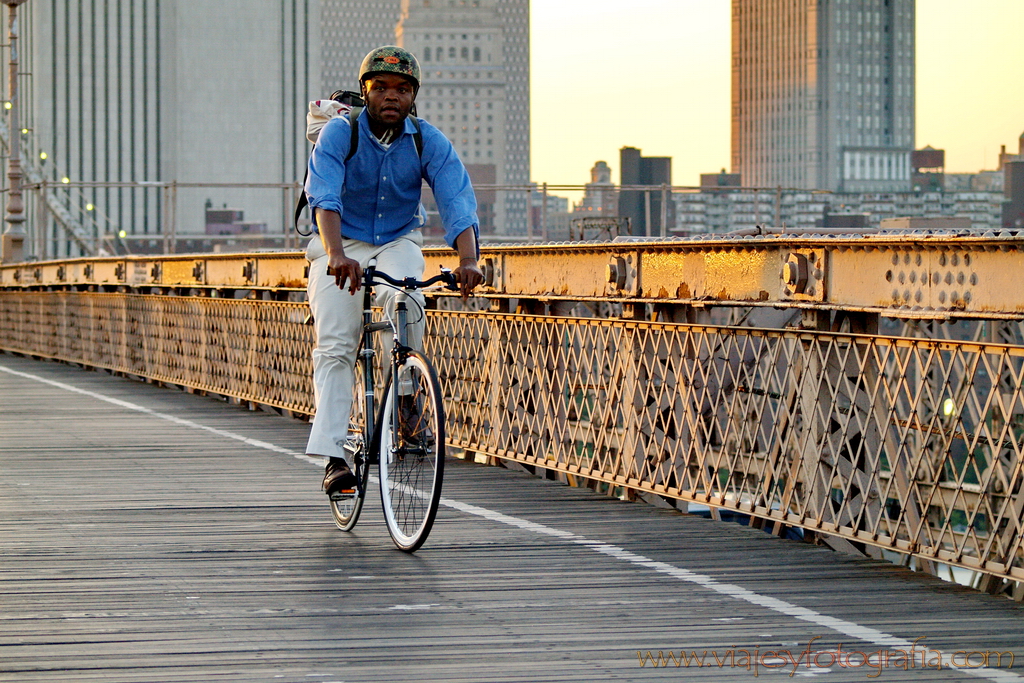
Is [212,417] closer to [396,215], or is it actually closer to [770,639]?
[396,215]

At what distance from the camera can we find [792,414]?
277 inches

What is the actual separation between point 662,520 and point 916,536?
5.81 ft

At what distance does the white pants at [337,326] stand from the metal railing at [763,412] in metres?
1.33

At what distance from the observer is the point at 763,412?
8352 millimetres

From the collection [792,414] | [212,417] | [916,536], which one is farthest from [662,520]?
[212,417]

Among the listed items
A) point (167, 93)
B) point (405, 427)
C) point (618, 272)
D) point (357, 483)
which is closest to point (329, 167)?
point (405, 427)

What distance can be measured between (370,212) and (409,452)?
107 cm

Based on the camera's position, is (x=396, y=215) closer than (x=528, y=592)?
No

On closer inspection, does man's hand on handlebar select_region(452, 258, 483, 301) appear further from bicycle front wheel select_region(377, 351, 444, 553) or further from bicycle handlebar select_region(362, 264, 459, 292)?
bicycle front wheel select_region(377, 351, 444, 553)

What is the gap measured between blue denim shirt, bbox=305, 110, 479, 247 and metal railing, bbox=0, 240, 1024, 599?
1207mm

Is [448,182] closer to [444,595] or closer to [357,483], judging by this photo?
[357,483]

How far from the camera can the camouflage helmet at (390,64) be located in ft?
21.9

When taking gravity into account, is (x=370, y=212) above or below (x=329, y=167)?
below

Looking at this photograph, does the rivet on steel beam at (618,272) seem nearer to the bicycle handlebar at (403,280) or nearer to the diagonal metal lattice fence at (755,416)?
the diagonal metal lattice fence at (755,416)
